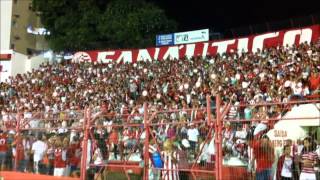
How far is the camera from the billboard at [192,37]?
3456cm

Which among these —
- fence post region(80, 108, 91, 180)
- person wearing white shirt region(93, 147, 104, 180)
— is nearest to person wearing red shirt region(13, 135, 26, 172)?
fence post region(80, 108, 91, 180)

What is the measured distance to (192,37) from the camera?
3488 centimetres

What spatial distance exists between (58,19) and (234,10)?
1471cm

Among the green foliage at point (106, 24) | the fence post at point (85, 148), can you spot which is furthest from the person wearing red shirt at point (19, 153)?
the green foliage at point (106, 24)

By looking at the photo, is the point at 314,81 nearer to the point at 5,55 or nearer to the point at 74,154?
the point at 74,154

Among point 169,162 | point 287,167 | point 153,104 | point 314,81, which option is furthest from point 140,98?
point 287,167

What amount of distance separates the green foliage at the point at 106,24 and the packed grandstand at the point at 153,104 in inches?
193

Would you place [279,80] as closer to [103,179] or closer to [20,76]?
[103,179]

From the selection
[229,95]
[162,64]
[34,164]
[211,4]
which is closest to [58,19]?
[211,4]

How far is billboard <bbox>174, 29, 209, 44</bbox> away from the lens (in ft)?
113

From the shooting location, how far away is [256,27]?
1312 inches

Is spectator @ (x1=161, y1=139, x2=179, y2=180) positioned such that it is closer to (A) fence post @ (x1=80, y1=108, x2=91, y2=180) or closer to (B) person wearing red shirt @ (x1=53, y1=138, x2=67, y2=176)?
(A) fence post @ (x1=80, y1=108, x2=91, y2=180)

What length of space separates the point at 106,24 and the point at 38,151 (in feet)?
89.9

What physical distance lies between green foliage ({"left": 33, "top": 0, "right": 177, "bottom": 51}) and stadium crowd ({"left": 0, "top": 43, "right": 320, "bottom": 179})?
4.66 m
